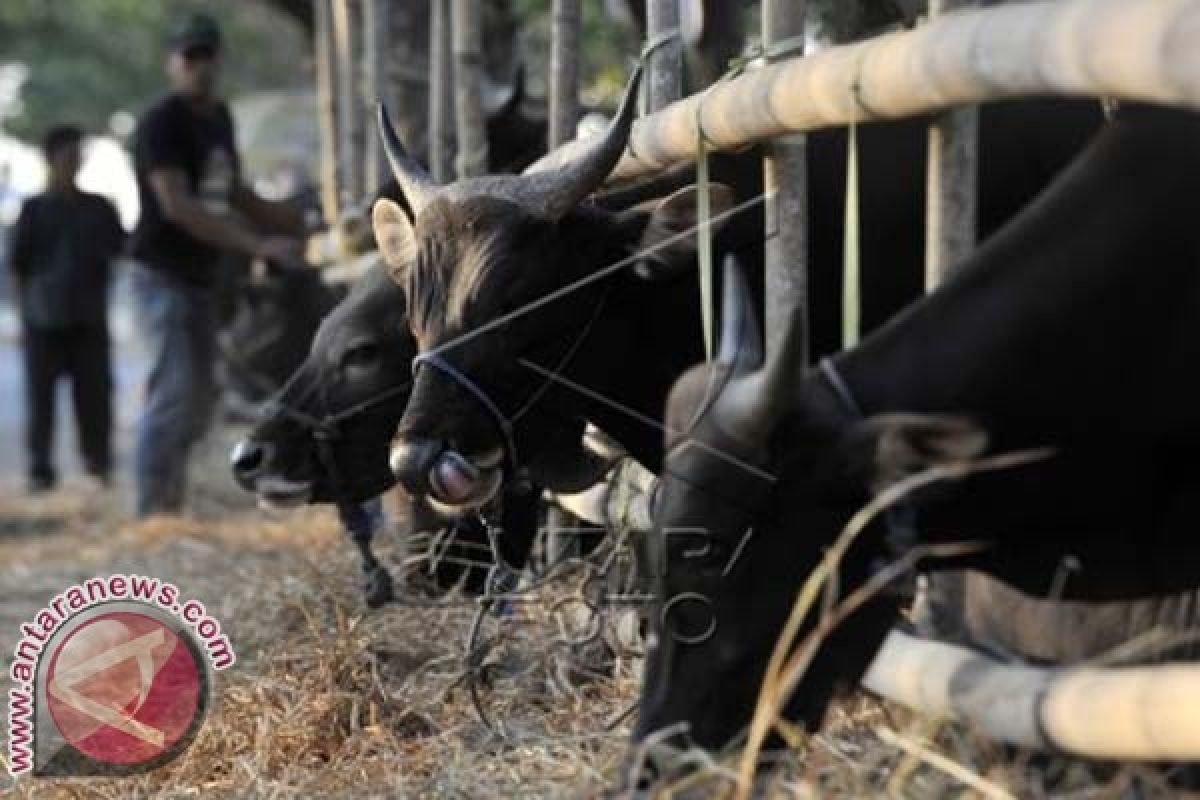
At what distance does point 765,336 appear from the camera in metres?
4.91

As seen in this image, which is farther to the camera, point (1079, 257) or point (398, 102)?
point (398, 102)

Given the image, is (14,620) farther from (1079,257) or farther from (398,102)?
(1079,257)

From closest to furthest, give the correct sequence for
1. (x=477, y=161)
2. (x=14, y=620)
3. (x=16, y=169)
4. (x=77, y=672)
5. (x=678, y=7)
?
1. (x=77, y=672)
2. (x=678, y=7)
3. (x=477, y=161)
4. (x=14, y=620)
5. (x=16, y=169)

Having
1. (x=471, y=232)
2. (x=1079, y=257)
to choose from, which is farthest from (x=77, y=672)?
(x=1079, y=257)

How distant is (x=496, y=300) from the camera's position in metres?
5.04

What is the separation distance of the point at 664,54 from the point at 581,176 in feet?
2.28

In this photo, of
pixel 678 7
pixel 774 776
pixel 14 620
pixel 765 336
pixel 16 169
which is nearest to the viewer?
pixel 774 776

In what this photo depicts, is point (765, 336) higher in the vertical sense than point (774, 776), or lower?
higher

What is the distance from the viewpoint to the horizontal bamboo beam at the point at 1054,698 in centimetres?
308

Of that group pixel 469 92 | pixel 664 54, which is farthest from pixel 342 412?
pixel 664 54

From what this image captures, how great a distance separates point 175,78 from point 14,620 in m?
3.33

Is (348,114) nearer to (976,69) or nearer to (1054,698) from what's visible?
(976,69)

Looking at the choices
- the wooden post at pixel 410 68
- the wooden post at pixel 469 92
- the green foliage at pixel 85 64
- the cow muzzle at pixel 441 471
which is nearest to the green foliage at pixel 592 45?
the wooden post at pixel 410 68

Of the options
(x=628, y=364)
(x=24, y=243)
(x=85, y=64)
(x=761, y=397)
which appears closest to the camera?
(x=761, y=397)
